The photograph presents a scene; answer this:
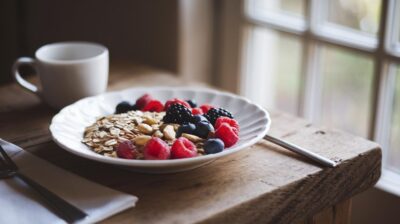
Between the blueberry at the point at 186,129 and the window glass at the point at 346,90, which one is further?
the window glass at the point at 346,90

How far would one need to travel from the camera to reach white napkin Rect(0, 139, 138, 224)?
26.8 inches

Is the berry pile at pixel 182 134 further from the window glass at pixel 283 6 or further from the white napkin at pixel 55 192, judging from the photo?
the window glass at pixel 283 6

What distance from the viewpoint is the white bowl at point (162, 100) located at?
0.74 meters

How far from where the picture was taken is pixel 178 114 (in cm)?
83

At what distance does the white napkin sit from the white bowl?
39 mm

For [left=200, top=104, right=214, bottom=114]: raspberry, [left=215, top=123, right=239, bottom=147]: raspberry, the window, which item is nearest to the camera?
[left=215, top=123, right=239, bottom=147]: raspberry

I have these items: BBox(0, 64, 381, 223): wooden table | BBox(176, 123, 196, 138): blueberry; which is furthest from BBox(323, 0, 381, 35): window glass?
BBox(176, 123, 196, 138): blueberry

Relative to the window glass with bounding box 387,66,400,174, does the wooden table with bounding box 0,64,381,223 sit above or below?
above

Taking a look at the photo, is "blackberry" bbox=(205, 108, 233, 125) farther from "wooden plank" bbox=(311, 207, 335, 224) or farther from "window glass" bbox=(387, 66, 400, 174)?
"window glass" bbox=(387, 66, 400, 174)

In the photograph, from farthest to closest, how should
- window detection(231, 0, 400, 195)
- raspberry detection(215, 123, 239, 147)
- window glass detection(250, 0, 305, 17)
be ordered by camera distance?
window glass detection(250, 0, 305, 17) < window detection(231, 0, 400, 195) < raspberry detection(215, 123, 239, 147)

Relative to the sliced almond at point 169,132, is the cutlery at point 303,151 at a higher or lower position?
lower

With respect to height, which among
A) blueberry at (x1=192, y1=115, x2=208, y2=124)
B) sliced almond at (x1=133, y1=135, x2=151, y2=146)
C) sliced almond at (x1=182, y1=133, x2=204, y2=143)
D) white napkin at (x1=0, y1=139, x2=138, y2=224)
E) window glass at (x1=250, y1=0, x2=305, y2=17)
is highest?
window glass at (x1=250, y1=0, x2=305, y2=17)

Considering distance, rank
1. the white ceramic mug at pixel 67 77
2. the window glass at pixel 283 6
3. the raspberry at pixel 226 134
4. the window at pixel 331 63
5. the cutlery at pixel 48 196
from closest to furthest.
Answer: the cutlery at pixel 48 196 → the raspberry at pixel 226 134 → the white ceramic mug at pixel 67 77 → the window at pixel 331 63 → the window glass at pixel 283 6

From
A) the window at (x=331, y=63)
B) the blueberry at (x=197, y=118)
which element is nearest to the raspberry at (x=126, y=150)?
the blueberry at (x=197, y=118)
